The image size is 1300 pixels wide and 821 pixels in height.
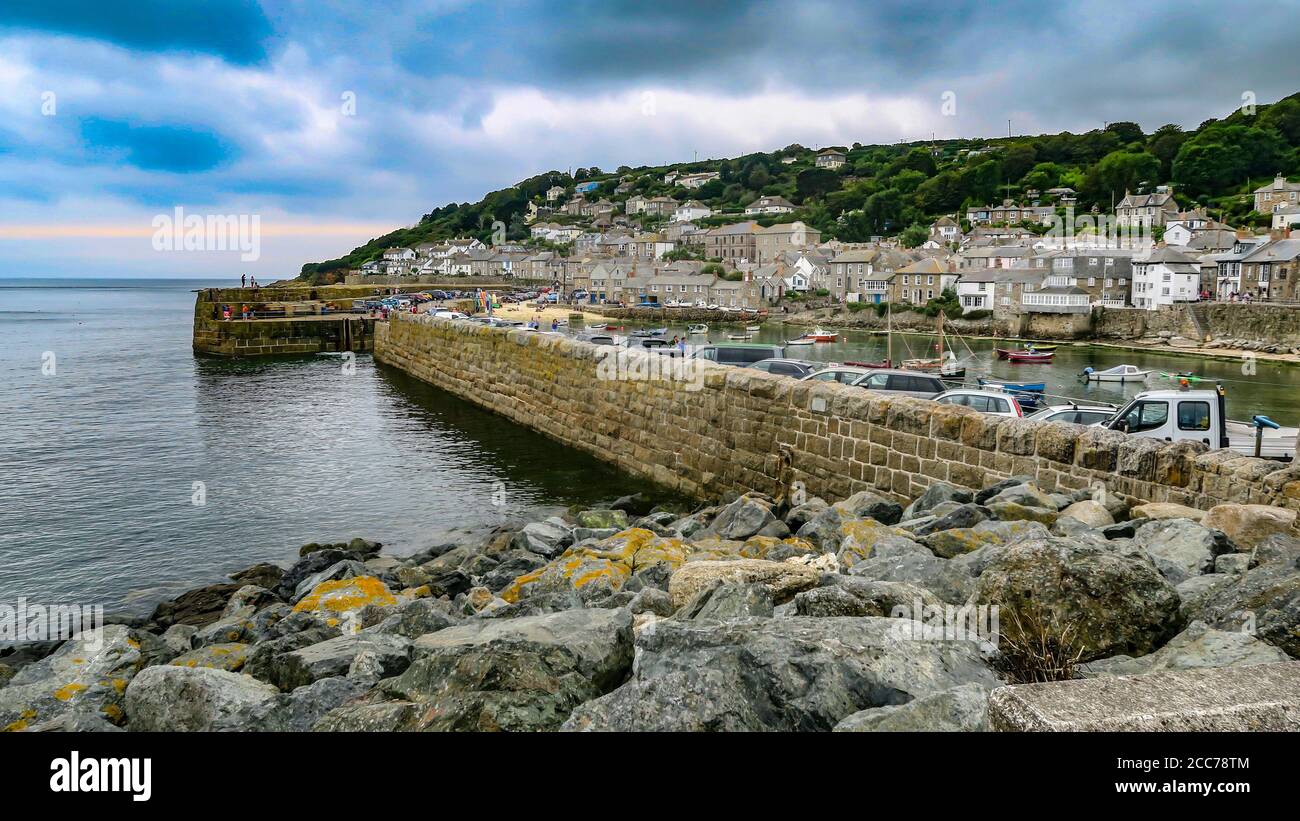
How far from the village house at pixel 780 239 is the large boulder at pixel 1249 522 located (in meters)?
116

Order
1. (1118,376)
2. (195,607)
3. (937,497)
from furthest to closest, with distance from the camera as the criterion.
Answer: (1118,376)
(195,607)
(937,497)

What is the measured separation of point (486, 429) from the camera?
2298 centimetres

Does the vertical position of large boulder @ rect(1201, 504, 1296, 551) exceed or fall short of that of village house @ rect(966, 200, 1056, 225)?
it falls short

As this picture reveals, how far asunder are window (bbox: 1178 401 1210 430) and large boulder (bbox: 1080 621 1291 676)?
27.4ft

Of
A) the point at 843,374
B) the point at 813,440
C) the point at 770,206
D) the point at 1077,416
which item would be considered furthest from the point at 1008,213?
the point at 813,440

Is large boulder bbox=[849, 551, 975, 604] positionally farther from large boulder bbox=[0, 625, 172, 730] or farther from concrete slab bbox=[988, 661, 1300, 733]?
large boulder bbox=[0, 625, 172, 730]

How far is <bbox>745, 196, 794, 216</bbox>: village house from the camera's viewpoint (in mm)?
160625

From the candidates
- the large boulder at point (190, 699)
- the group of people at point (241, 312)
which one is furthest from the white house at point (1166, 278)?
the large boulder at point (190, 699)

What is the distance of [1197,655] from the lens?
3.64 m

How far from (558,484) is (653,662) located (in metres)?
13.0

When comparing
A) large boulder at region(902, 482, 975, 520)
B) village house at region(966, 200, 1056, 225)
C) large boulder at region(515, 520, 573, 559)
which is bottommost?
large boulder at region(515, 520, 573, 559)

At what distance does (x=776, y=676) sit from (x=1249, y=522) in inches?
195

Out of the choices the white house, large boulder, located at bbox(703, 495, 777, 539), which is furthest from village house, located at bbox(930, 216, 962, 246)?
large boulder, located at bbox(703, 495, 777, 539)

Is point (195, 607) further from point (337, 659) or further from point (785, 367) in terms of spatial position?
point (785, 367)
